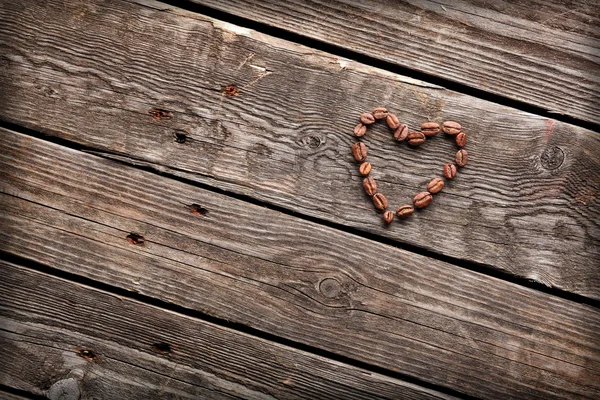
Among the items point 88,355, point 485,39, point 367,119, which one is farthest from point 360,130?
point 88,355

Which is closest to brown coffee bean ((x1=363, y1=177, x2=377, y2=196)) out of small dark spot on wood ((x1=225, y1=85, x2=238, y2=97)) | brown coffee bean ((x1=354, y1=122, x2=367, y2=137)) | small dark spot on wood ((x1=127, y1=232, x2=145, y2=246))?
brown coffee bean ((x1=354, y1=122, x2=367, y2=137))

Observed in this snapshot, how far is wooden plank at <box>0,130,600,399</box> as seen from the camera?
1.68m

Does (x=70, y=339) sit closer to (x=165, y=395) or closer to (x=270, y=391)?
(x=165, y=395)

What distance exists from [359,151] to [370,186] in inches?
3.4

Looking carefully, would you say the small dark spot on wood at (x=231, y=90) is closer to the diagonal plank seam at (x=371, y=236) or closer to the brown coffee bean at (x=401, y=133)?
the diagonal plank seam at (x=371, y=236)

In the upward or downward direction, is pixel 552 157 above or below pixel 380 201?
above

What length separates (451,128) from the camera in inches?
65.6

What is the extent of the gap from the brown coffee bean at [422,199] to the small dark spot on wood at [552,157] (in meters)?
0.28

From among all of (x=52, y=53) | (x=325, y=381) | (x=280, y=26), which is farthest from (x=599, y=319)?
(x=52, y=53)

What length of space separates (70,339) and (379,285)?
29.4 inches

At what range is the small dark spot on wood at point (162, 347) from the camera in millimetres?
1696

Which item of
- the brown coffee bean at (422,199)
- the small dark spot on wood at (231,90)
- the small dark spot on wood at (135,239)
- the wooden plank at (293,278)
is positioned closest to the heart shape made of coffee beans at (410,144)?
the brown coffee bean at (422,199)

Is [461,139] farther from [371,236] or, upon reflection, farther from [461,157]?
[371,236]

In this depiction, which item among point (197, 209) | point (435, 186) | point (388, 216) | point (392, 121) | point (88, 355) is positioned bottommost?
point (88, 355)
